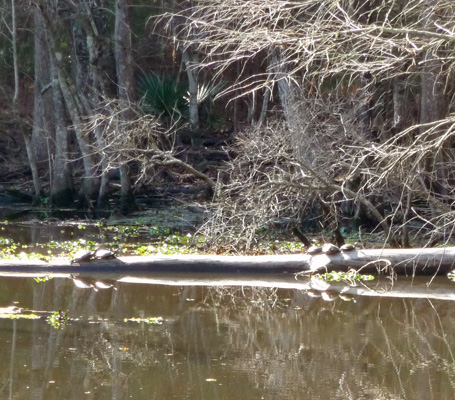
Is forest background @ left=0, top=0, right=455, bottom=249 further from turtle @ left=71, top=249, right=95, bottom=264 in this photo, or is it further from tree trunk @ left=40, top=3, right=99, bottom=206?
turtle @ left=71, top=249, right=95, bottom=264

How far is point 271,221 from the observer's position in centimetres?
1222

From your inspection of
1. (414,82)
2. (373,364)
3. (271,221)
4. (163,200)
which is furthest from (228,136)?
(373,364)

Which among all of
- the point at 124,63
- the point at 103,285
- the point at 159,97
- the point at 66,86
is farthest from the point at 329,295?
the point at 159,97

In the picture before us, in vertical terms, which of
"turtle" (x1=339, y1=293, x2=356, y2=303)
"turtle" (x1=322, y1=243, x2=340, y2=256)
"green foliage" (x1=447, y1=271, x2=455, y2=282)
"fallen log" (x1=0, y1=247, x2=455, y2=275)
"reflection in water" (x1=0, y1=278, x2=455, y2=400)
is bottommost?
"reflection in water" (x1=0, y1=278, x2=455, y2=400)

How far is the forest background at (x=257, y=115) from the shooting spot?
8.50 metres

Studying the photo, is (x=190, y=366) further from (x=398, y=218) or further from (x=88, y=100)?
(x=88, y=100)

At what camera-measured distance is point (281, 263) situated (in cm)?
1175

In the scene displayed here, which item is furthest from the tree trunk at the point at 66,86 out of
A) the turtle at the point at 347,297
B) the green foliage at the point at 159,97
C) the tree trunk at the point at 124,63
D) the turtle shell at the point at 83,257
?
the turtle at the point at 347,297

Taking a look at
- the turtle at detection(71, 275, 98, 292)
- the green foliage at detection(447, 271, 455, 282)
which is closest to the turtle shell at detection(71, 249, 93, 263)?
the turtle at detection(71, 275, 98, 292)

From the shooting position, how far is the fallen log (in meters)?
11.5

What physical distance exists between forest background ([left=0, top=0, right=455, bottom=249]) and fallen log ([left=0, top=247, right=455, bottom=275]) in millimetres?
404

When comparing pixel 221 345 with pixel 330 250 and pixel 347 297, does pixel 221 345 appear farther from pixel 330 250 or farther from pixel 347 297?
pixel 330 250

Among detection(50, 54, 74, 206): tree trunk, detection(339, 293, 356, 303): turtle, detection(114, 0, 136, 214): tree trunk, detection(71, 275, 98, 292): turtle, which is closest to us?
detection(339, 293, 356, 303): turtle

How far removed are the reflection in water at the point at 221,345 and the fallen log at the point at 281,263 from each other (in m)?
0.52
